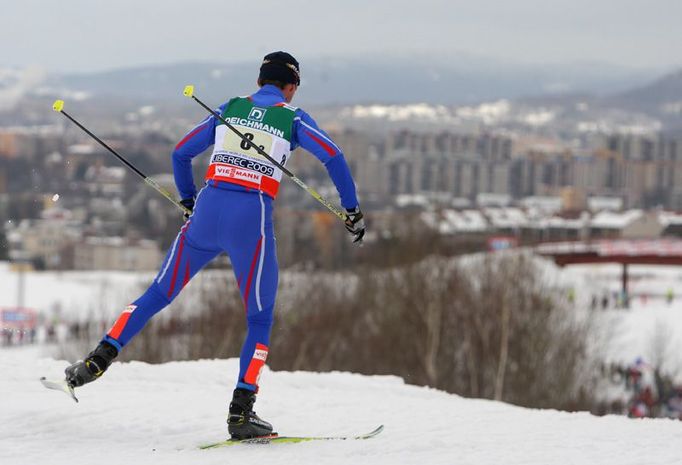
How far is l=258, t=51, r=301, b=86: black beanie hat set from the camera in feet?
15.5

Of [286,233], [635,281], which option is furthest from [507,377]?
[635,281]

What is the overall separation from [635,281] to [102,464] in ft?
250

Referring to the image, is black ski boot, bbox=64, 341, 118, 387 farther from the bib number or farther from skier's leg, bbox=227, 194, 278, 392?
the bib number

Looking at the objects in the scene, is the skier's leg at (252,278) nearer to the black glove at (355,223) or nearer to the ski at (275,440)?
the ski at (275,440)

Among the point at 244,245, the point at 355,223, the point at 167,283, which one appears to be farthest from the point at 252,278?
the point at 355,223

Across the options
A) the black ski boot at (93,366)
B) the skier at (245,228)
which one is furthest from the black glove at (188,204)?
the black ski boot at (93,366)

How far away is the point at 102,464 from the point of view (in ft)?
12.9

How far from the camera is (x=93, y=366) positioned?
4.49m

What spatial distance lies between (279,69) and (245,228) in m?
0.71

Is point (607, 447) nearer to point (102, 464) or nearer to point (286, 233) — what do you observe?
point (102, 464)

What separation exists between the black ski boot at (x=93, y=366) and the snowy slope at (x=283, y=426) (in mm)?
230

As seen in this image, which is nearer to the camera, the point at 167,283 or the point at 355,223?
the point at 167,283

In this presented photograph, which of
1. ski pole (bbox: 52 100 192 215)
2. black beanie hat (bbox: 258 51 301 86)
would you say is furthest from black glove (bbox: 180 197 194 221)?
black beanie hat (bbox: 258 51 301 86)

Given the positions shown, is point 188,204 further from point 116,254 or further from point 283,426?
point 116,254
